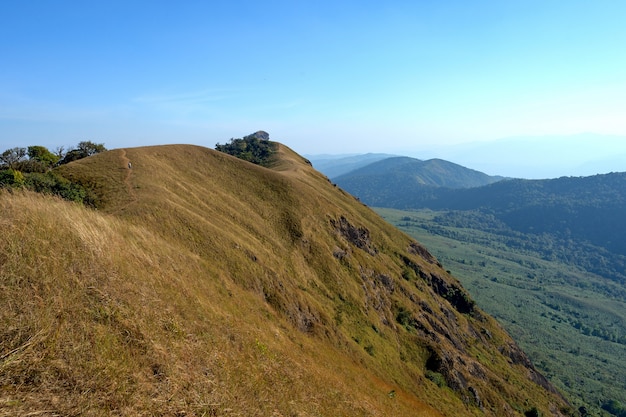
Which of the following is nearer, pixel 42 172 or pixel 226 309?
pixel 226 309

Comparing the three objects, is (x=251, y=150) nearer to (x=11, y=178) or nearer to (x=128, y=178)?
(x=128, y=178)

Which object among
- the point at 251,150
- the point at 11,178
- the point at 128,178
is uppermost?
the point at 251,150

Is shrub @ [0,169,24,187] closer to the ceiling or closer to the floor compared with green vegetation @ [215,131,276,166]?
closer to the floor

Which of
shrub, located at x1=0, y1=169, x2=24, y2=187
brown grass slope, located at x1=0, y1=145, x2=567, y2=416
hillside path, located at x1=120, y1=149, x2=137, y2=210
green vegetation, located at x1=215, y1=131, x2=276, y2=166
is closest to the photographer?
brown grass slope, located at x1=0, y1=145, x2=567, y2=416

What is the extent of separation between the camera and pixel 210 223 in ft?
126

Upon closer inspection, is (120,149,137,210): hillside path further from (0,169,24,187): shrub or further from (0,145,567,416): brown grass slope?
(0,169,24,187): shrub

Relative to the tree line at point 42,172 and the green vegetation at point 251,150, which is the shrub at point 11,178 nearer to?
the tree line at point 42,172

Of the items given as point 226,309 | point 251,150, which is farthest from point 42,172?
point 251,150

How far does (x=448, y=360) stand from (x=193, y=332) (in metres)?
48.6

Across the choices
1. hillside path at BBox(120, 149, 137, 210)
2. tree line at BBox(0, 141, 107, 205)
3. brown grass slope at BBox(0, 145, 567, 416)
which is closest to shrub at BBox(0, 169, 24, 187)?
tree line at BBox(0, 141, 107, 205)

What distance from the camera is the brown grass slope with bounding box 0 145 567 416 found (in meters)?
9.03

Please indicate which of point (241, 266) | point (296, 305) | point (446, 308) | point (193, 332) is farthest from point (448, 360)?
point (193, 332)

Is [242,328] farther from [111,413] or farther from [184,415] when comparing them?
[111,413]

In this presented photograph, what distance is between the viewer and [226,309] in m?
20.6
